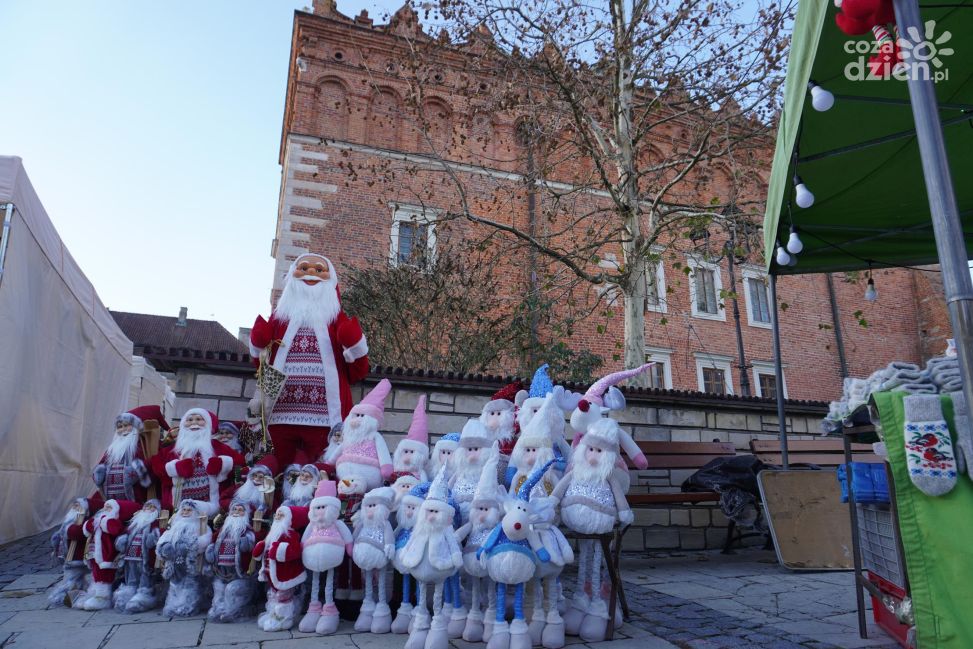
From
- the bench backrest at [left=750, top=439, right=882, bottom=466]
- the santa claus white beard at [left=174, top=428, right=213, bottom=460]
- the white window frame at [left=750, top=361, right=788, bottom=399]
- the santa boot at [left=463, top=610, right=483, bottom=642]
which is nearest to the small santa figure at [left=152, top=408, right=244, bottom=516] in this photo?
the santa claus white beard at [left=174, top=428, right=213, bottom=460]

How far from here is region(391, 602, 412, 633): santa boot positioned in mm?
3299

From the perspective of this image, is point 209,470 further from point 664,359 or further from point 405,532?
point 664,359

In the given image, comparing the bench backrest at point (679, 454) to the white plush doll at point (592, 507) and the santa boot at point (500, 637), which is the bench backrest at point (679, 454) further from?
the santa boot at point (500, 637)

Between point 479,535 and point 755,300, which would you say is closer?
point 479,535

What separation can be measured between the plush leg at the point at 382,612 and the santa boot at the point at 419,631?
290 millimetres

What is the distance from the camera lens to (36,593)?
163 inches

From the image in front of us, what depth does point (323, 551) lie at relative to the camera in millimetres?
3357

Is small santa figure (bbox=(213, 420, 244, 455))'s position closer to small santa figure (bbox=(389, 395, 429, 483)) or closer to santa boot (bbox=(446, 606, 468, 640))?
small santa figure (bbox=(389, 395, 429, 483))

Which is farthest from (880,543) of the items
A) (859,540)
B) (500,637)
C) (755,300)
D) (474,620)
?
(755,300)

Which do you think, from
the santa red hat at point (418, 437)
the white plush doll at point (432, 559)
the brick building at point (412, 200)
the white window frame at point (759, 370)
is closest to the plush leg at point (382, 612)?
the white plush doll at point (432, 559)

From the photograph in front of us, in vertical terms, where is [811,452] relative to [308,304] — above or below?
below

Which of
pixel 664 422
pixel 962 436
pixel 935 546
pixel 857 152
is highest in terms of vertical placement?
pixel 857 152

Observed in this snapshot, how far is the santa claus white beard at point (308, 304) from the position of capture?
4902 mm

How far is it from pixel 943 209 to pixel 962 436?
36.6 inches
